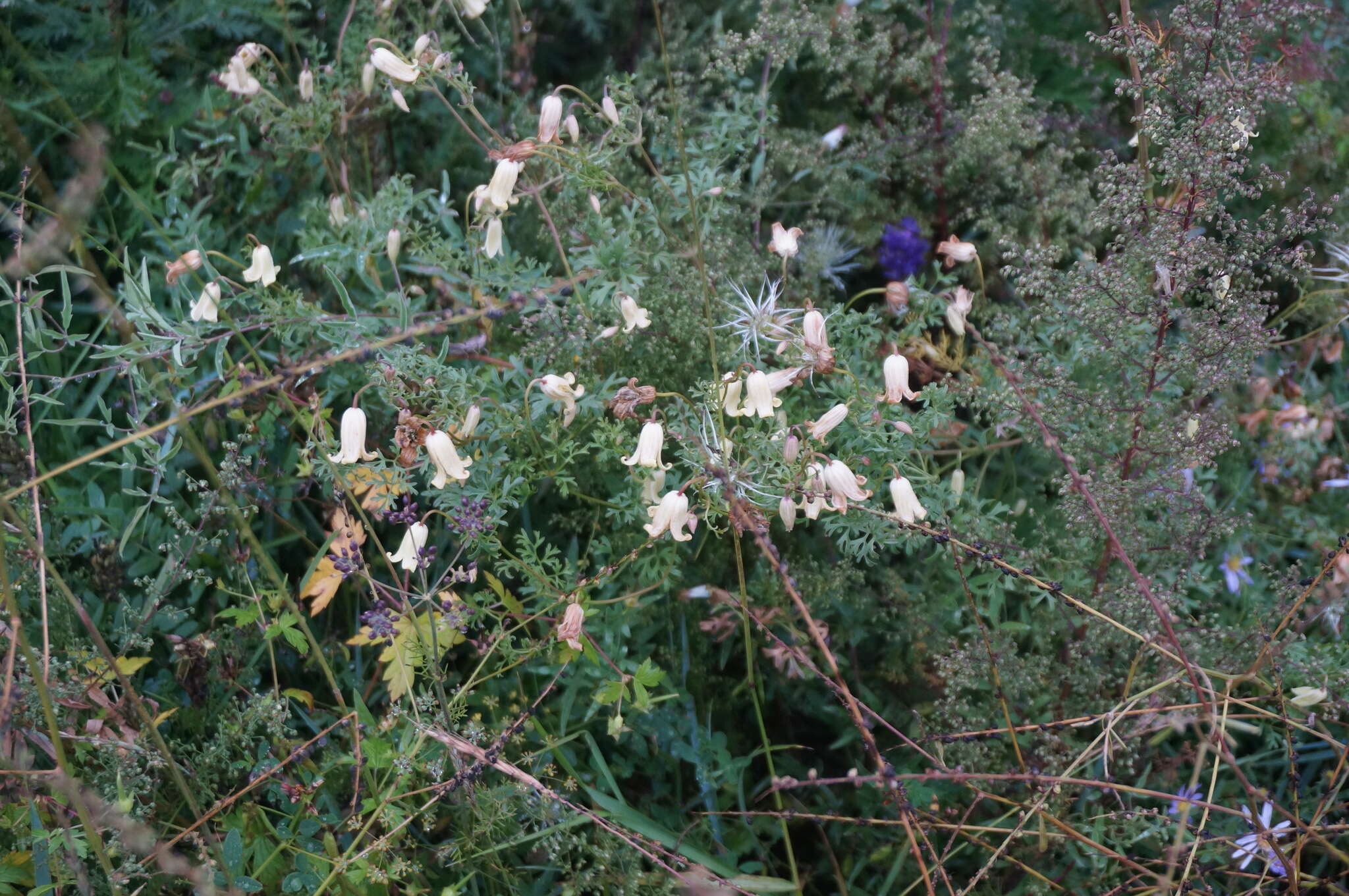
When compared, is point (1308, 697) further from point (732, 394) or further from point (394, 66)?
point (394, 66)

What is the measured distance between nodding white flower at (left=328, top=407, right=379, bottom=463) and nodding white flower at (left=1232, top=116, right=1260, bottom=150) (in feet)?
4.34

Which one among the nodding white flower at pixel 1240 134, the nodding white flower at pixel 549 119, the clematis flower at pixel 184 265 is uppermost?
the nodding white flower at pixel 549 119

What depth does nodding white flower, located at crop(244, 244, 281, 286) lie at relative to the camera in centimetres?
179

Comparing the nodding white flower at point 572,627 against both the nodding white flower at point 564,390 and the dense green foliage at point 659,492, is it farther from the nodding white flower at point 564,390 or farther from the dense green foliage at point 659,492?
the nodding white flower at point 564,390

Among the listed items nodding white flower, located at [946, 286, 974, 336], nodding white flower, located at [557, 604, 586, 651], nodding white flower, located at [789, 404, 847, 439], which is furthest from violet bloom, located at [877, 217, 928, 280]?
nodding white flower, located at [557, 604, 586, 651]

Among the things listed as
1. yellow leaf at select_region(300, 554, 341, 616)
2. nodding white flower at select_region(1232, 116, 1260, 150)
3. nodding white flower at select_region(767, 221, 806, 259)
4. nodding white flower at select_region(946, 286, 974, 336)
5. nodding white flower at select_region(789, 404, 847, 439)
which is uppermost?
nodding white flower at select_region(1232, 116, 1260, 150)

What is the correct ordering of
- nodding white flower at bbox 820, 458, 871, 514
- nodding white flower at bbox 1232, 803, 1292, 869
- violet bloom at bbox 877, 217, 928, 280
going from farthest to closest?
1. violet bloom at bbox 877, 217, 928, 280
2. nodding white flower at bbox 820, 458, 871, 514
3. nodding white flower at bbox 1232, 803, 1292, 869

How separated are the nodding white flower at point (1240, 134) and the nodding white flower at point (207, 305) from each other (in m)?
1.56

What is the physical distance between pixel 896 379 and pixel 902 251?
1.05 metres

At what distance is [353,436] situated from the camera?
1521mm

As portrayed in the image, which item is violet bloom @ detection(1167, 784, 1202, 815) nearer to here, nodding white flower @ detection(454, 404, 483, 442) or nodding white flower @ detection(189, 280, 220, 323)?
nodding white flower @ detection(454, 404, 483, 442)

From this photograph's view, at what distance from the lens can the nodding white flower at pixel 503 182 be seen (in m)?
1.63

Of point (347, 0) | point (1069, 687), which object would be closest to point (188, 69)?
point (347, 0)

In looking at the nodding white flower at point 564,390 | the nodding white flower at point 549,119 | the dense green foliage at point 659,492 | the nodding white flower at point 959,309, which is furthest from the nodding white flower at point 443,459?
the nodding white flower at point 959,309
